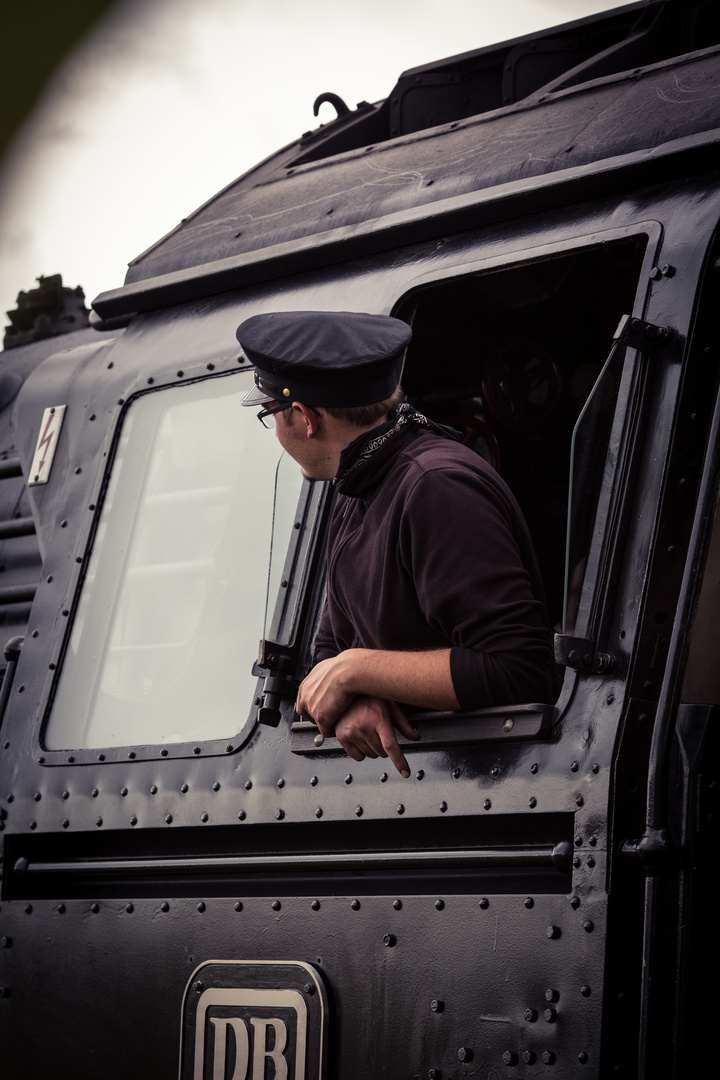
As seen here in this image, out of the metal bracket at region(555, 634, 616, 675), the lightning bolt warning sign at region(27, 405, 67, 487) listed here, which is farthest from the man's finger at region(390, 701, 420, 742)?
the lightning bolt warning sign at region(27, 405, 67, 487)

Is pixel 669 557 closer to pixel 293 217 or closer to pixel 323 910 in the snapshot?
pixel 323 910

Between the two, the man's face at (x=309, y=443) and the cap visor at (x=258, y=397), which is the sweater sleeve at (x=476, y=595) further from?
the cap visor at (x=258, y=397)

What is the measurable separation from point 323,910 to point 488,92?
8.11 feet

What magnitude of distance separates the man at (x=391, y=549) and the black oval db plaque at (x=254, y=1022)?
0.49 m

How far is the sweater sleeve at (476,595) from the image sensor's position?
2184 mm

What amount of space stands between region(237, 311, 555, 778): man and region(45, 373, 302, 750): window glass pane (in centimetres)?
34

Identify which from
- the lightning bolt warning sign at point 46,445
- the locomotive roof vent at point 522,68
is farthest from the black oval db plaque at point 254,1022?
the locomotive roof vent at point 522,68

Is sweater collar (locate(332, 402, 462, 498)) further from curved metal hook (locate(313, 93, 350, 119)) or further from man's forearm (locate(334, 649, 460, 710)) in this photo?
curved metal hook (locate(313, 93, 350, 119))

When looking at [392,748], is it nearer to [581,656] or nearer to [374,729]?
[374,729]

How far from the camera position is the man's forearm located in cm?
224

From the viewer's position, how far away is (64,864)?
2.99 meters

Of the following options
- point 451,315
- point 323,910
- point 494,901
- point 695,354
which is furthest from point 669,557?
point 451,315

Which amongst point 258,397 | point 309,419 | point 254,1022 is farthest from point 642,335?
point 254,1022

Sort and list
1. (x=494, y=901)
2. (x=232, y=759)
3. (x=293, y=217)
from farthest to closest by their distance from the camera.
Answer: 1. (x=293, y=217)
2. (x=232, y=759)
3. (x=494, y=901)
